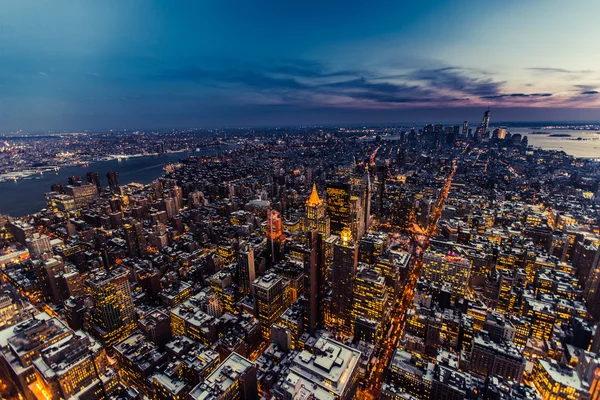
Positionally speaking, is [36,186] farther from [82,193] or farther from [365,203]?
[365,203]

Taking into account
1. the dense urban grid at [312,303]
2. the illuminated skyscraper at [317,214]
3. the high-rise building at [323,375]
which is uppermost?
the illuminated skyscraper at [317,214]

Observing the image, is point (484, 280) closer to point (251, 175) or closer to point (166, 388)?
point (166, 388)

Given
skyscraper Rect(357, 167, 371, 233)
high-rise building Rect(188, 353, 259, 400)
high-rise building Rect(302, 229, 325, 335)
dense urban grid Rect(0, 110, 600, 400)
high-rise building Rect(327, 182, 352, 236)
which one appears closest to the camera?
high-rise building Rect(188, 353, 259, 400)

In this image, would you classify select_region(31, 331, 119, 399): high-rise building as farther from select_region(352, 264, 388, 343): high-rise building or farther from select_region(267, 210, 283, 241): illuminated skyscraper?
select_region(267, 210, 283, 241): illuminated skyscraper

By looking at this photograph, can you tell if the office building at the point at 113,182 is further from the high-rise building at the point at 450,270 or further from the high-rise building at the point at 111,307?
the high-rise building at the point at 450,270

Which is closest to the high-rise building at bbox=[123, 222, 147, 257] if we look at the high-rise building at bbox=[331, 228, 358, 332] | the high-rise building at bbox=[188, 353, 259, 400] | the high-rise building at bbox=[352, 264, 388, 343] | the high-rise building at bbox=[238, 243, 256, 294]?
the high-rise building at bbox=[238, 243, 256, 294]

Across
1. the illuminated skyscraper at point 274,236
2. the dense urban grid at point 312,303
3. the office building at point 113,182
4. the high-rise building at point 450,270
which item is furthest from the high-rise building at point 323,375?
the office building at point 113,182
